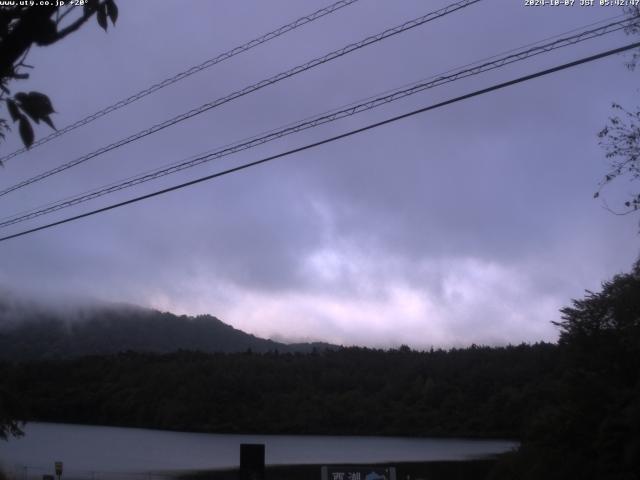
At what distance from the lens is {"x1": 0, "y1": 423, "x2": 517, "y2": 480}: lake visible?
57.0 metres

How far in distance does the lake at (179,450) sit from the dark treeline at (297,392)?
510 centimetres

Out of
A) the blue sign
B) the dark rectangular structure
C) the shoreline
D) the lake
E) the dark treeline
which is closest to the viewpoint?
the dark rectangular structure

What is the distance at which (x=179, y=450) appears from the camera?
74.9m

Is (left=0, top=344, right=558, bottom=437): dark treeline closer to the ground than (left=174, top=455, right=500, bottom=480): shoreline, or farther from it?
farther from it

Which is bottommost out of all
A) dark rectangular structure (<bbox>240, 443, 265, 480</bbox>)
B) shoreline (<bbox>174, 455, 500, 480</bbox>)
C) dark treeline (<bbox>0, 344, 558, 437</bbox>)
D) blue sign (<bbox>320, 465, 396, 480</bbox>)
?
shoreline (<bbox>174, 455, 500, 480</bbox>)

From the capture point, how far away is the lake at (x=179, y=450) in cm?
5697

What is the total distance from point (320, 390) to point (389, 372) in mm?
11416

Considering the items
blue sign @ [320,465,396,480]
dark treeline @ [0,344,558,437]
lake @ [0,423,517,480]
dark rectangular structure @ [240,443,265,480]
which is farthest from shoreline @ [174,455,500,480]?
dark treeline @ [0,344,558,437]

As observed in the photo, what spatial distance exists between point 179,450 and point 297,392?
40.8 metres

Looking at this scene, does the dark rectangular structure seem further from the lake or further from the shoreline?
the lake

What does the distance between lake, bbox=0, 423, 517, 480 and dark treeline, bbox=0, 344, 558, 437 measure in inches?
201

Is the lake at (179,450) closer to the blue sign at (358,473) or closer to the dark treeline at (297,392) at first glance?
the dark treeline at (297,392)

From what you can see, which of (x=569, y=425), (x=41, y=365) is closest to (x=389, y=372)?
(x=41, y=365)

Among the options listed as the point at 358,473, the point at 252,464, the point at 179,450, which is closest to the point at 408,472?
the point at 358,473
